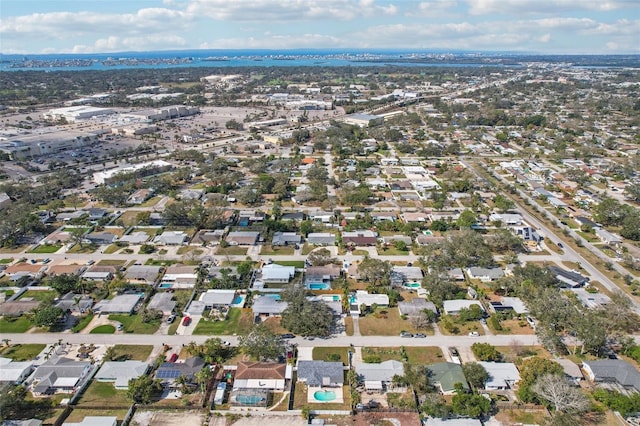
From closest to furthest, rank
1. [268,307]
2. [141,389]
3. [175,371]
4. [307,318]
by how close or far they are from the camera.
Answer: [141,389]
[175,371]
[307,318]
[268,307]

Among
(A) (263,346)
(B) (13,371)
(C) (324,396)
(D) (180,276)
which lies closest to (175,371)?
(A) (263,346)

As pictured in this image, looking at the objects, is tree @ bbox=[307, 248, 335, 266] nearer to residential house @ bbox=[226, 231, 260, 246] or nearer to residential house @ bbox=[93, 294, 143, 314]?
residential house @ bbox=[226, 231, 260, 246]

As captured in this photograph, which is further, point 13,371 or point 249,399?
point 13,371

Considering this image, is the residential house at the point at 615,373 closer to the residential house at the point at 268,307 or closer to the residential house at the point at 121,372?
the residential house at the point at 268,307

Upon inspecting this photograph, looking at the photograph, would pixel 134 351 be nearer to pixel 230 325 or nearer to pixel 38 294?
pixel 230 325

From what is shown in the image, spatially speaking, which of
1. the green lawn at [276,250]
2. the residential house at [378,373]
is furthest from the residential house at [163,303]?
the residential house at [378,373]

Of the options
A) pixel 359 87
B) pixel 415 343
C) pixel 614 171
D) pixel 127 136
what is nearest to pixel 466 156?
pixel 614 171
